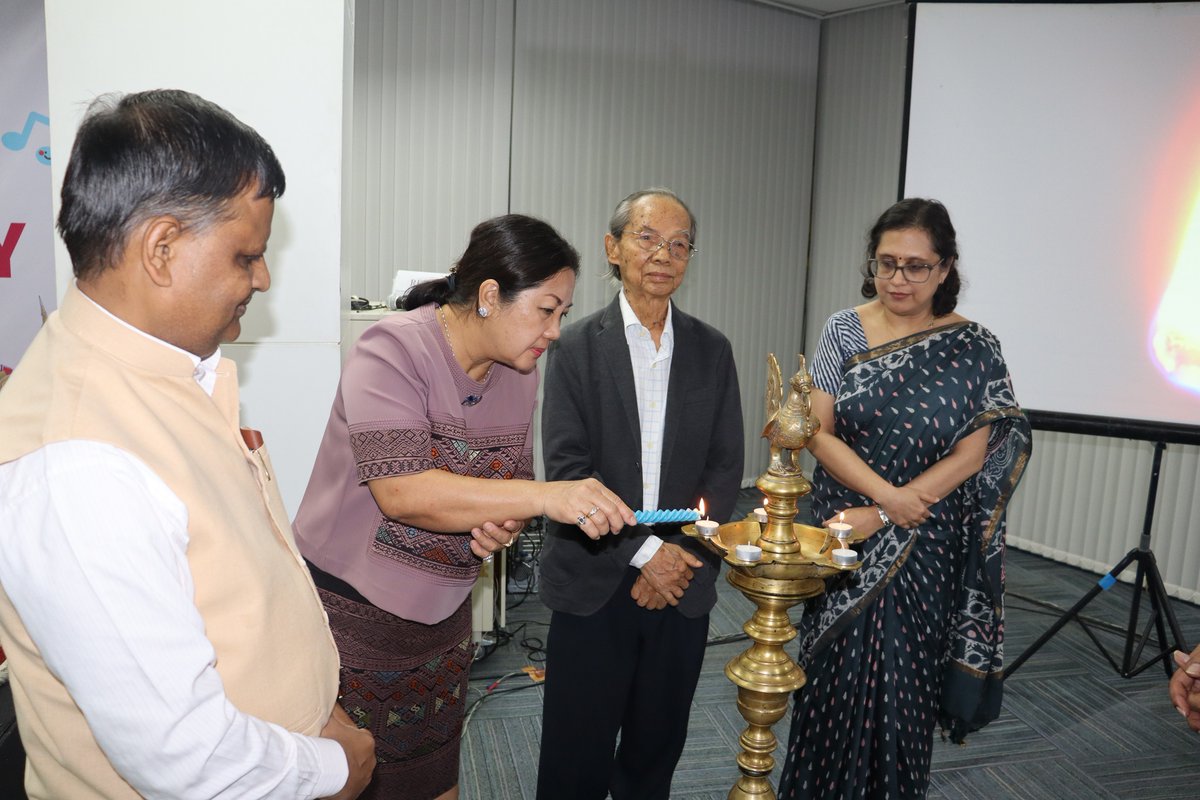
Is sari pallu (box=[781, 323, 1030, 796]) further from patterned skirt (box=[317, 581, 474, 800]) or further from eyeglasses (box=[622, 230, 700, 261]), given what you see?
patterned skirt (box=[317, 581, 474, 800])

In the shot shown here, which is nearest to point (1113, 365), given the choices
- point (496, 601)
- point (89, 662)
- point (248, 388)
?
point (496, 601)

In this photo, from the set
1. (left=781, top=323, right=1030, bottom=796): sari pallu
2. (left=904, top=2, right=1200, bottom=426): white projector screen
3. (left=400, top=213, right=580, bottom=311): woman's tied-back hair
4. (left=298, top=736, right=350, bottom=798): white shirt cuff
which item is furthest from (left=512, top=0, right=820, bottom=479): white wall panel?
(left=298, top=736, right=350, bottom=798): white shirt cuff

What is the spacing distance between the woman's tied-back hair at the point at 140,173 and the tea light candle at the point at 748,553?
0.73 meters

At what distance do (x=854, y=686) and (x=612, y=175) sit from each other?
3643 mm

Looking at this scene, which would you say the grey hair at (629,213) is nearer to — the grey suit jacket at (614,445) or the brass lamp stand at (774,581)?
the grey suit jacket at (614,445)

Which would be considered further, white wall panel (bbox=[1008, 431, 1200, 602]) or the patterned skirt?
white wall panel (bbox=[1008, 431, 1200, 602])

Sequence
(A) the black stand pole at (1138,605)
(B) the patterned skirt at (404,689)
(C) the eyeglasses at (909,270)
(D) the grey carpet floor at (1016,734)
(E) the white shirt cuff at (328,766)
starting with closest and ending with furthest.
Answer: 1. (E) the white shirt cuff at (328,766)
2. (B) the patterned skirt at (404,689)
3. (C) the eyeglasses at (909,270)
4. (D) the grey carpet floor at (1016,734)
5. (A) the black stand pole at (1138,605)

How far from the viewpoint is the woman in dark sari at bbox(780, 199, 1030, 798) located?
2.06 m

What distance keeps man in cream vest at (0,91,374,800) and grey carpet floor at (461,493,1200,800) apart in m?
1.73

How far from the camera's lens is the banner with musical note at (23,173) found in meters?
2.30

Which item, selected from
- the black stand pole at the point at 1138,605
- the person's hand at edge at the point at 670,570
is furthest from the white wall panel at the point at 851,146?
the person's hand at edge at the point at 670,570

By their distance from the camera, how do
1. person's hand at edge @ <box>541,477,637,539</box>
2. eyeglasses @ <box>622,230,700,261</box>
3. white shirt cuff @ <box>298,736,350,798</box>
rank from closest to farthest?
1. white shirt cuff @ <box>298,736,350,798</box>
2. person's hand at edge @ <box>541,477,637,539</box>
3. eyeglasses @ <box>622,230,700,261</box>

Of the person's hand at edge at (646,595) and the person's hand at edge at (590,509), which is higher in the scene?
the person's hand at edge at (590,509)

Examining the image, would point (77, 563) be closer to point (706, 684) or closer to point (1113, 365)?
point (706, 684)
